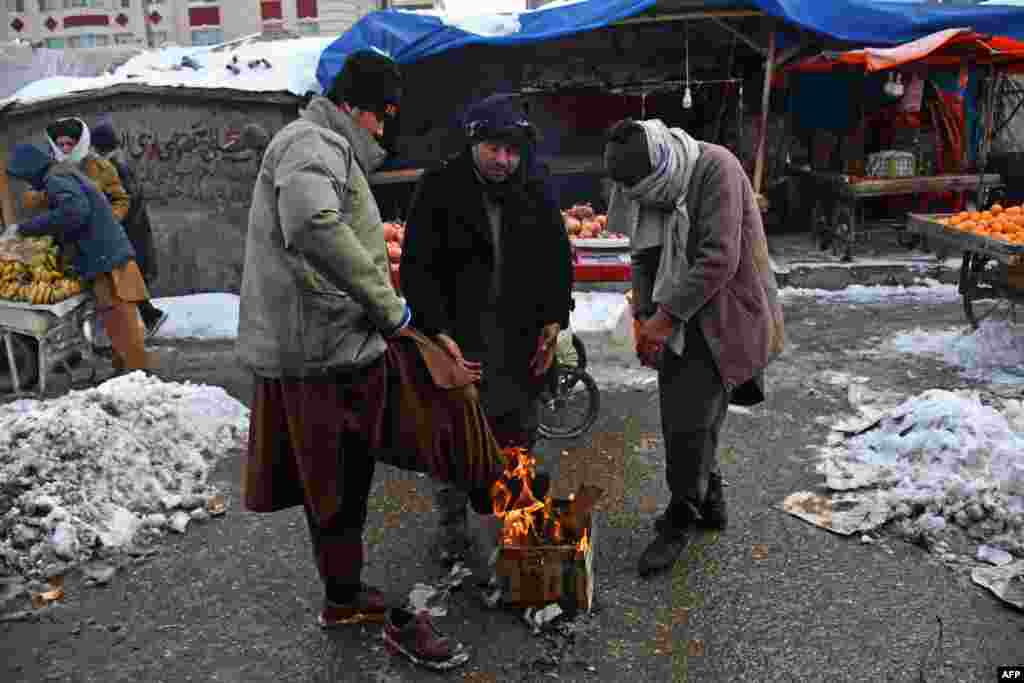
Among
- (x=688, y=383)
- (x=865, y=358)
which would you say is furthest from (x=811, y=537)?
(x=865, y=358)

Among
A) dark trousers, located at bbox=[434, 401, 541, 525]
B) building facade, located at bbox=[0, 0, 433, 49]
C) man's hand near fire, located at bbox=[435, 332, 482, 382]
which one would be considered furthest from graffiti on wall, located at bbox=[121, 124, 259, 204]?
building facade, located at bbox=[0, 0, 433, 49]

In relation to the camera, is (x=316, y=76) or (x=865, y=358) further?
(x=316, y=76)

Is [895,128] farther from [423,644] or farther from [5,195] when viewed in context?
[5,195]

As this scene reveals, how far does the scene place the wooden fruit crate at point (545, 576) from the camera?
3.40 metres

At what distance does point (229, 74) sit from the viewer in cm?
1091

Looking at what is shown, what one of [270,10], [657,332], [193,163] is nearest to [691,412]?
[657,332]

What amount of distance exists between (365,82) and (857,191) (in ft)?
29.7

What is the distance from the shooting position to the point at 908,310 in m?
9.02

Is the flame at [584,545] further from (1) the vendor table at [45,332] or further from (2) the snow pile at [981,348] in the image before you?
(1) the vendor table at [45,332]

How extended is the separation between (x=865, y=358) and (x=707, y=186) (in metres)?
4.50

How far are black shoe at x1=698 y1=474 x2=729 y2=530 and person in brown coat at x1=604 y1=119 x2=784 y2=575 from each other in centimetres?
30

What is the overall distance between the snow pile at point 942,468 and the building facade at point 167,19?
81.3 ft

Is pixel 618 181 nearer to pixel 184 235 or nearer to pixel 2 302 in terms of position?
pixel 2 302

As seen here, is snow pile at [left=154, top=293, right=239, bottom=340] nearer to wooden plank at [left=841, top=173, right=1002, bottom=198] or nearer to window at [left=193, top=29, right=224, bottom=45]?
wooden plank at [left=841, top=173, right=1002, bottom=198]
